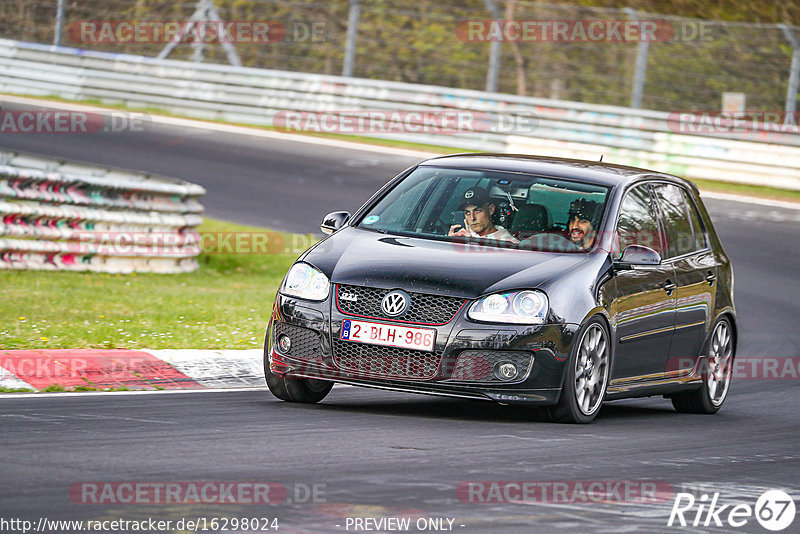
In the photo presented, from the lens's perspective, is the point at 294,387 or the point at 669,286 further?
the point at 669,286

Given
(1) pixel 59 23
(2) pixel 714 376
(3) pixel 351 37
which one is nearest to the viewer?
(2) pixel 714 376

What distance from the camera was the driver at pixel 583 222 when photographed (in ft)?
28.8

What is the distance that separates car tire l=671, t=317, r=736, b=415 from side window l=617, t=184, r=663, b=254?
1.00 m

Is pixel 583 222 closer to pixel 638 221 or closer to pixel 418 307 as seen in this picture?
pixel 638 221

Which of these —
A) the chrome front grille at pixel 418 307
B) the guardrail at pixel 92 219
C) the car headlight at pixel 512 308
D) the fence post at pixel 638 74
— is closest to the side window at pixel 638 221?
the car headlight at pixel 512 308

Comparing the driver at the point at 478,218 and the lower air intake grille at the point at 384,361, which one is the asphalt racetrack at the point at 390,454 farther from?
the driver at the point at 478,218

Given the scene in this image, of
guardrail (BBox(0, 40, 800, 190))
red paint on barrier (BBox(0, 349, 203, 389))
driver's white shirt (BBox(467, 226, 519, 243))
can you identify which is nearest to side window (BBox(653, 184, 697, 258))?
driver's white shirt (BBox(467, 226, 519, 243))

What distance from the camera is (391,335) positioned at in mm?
7949

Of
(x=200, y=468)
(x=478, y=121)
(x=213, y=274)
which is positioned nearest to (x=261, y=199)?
(x=213, y=274)

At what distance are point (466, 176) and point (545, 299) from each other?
1.54 meters

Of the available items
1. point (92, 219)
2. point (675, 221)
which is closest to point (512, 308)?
point (675, 221)

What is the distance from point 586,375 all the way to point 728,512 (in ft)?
7.57

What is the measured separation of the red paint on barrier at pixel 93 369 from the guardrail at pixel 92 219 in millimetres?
4960

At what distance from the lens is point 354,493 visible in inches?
232
